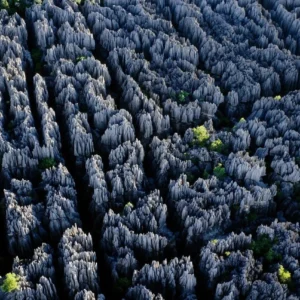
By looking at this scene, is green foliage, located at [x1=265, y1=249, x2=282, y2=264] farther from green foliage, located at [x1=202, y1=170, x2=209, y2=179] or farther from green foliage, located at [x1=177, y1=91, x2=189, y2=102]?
green foliage, located at [x1=177, y1=91, x2=189, y2=102]

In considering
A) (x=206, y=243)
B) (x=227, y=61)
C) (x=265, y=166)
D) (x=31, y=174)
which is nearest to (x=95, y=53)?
(x=227, y=61)

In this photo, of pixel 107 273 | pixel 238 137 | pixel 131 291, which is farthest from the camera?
pixel 238 137

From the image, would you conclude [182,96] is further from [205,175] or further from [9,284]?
[9,284]

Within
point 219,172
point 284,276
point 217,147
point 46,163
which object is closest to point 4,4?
point 46,163

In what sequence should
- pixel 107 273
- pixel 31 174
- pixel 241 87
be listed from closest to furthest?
pixel 107 273, pixel 31 174, pixel 241 87

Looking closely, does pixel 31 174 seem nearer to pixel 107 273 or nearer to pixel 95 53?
pixel 107 273

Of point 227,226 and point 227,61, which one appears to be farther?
point 227,61

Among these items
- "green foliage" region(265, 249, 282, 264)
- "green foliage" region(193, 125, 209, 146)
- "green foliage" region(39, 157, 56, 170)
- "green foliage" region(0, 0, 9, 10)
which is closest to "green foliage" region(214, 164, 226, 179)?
"green foliage" region(193, 125, 209, 146)

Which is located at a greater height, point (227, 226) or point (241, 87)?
point (241, 87)

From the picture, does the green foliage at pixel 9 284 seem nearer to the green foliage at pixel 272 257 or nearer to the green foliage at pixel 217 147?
the green foliage at pixel 272 257

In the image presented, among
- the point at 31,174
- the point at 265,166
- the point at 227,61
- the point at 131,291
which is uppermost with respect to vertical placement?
the point at 227,61
